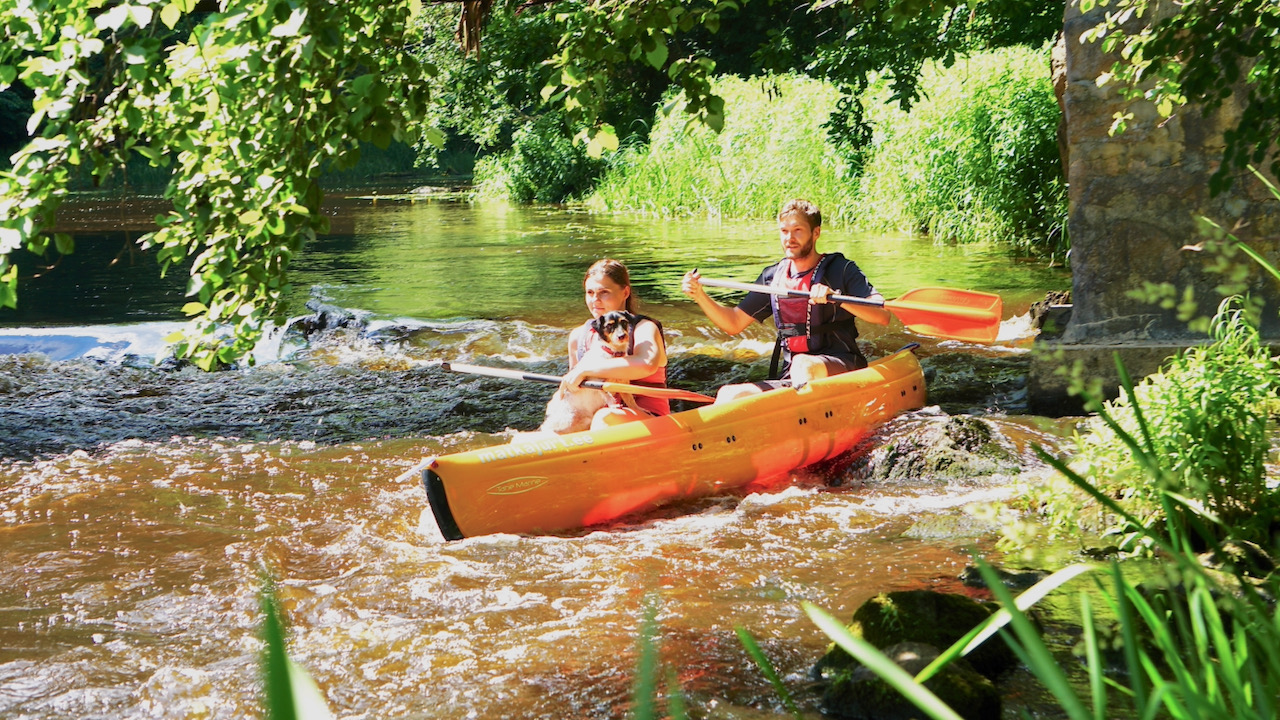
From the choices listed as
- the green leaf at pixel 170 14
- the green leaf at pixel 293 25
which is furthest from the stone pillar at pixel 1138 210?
the green leaf at pixel 170 14

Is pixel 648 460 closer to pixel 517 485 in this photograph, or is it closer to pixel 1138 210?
pixel 517 485

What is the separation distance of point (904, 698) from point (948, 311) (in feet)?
11.4

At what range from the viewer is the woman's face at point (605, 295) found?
5047mm

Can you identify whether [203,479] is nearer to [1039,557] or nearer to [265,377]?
[265,377]

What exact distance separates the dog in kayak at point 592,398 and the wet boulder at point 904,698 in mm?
2346

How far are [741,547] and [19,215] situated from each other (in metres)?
2.61

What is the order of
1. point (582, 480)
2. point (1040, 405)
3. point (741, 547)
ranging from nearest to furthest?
point (741, 547)
point (582, 480)
point (1040, 405)

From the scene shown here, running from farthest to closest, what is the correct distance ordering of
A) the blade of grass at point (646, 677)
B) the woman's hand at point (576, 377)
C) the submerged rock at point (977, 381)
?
1. the submerged rock at point (977, 381)
2. the woman's hand at point (576, 377)
3. the blade of grass at point (646, 677)

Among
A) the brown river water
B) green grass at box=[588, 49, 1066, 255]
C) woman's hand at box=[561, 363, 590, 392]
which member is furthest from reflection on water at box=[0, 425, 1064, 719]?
green grass at box=[588, 49, 1066, 255]

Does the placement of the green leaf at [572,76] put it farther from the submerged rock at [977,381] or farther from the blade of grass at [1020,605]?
the submerged rock at [977,381]

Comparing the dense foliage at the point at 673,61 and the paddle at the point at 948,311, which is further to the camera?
the paddle at the point at 948,311

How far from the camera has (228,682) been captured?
10.6 feet

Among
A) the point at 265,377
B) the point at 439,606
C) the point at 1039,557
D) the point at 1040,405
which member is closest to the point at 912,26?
the point at 1040,405

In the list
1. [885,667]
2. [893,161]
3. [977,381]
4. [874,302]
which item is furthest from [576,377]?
[893,161]
